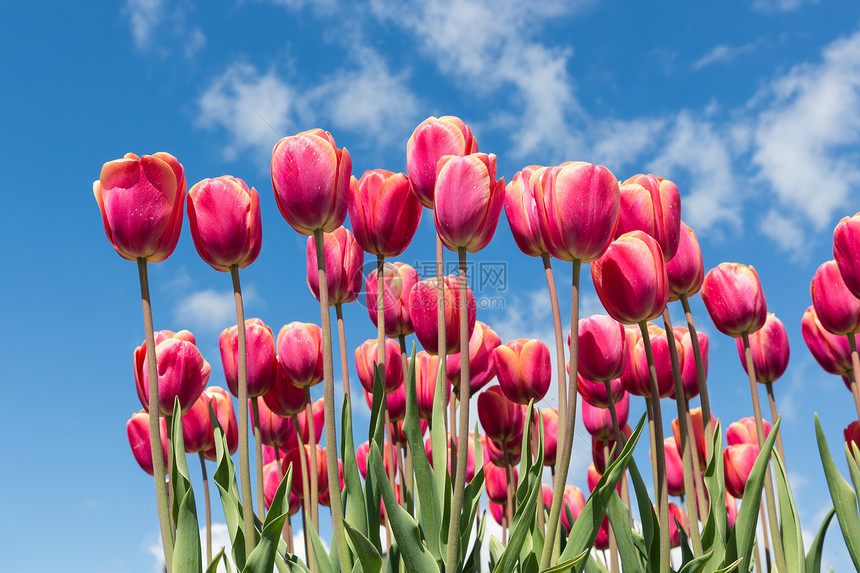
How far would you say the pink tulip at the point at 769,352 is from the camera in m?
3.12

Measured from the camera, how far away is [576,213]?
173 centimetres

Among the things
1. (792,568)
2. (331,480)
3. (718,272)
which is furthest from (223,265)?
(792,568)

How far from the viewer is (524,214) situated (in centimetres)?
196

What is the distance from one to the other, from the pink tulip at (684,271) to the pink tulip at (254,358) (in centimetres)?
142

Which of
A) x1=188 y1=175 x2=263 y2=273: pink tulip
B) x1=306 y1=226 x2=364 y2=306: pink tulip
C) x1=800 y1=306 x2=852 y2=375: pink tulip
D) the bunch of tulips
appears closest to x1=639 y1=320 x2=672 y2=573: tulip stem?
the bunch of tulips

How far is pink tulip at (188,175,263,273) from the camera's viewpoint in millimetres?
2109

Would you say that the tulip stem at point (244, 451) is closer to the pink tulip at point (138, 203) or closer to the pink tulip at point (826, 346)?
the pink tulip at point (138, 203)

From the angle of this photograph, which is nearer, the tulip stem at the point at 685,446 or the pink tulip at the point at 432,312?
the tulip stem at the point at 685,446

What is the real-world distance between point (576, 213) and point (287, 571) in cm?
132

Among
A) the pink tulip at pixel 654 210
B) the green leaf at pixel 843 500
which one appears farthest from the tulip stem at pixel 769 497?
the pink tulip at pixel 654 210

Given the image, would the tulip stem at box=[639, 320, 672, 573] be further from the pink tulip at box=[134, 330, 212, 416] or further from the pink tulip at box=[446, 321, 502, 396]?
the pink tulip at box=[134, 330, 212, 416]

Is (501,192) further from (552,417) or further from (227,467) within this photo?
(552,417)

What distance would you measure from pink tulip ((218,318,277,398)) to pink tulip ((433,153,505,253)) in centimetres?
102

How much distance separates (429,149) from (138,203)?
2.73ft
